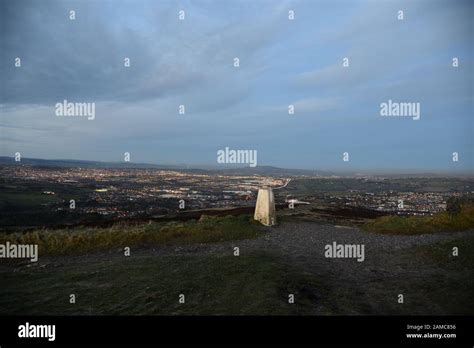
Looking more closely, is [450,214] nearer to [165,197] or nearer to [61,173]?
[165,197]

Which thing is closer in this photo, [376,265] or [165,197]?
[376,265]

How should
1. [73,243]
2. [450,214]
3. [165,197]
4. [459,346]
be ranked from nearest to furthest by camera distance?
[459,346] → [73,243] → [450,214] → [165,197]

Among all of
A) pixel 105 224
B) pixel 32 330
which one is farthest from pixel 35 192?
pixel 32 330

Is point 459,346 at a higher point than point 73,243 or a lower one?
lower

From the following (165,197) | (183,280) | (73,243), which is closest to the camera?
(183,280)

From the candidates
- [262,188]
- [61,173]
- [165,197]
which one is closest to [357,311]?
[262,188]

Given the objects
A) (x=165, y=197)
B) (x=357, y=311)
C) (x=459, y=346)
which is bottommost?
(x=459, y=346)

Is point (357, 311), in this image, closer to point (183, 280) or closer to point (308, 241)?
point (183, 280)
